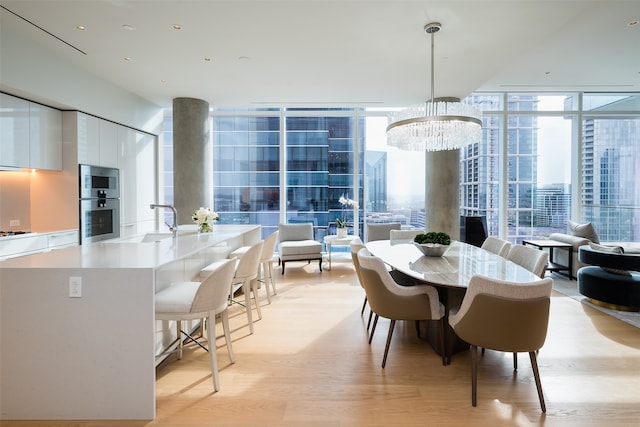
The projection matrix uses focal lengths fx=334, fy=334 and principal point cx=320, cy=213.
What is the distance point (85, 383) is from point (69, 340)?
0.27 metres

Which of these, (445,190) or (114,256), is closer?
(114,256)

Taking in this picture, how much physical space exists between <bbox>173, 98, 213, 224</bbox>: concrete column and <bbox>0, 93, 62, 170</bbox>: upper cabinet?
1663 mm

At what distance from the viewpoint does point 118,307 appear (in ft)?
6.34

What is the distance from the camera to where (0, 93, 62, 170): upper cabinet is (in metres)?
3.37

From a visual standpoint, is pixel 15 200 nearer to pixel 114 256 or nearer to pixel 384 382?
pixel 114 256

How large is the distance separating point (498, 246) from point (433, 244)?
864 mm

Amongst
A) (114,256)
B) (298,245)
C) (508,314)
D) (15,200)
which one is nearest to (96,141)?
(15,200)

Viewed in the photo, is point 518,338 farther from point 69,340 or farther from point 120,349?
point 69,340

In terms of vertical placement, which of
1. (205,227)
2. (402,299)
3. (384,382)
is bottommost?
(384,382)

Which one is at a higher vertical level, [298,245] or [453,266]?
[453,266]

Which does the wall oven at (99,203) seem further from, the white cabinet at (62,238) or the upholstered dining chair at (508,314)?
the upholstered dining chair at (508,314)

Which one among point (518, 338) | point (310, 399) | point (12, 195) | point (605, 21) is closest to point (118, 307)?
point (310, 399)

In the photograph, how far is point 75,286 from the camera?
1.91 m

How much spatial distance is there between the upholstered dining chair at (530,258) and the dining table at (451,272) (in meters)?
0.13
